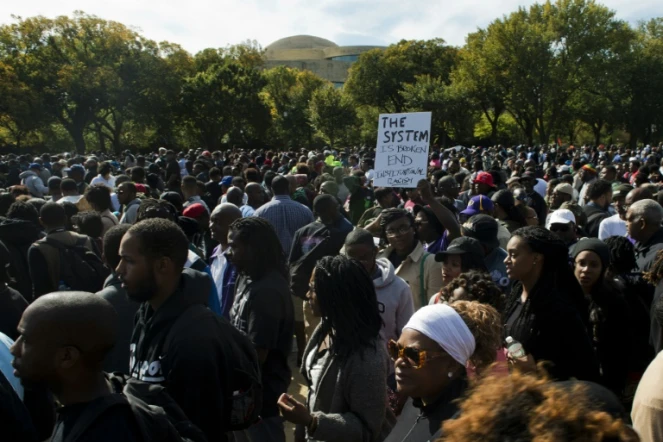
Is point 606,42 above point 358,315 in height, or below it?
above

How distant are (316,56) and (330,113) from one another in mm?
58762

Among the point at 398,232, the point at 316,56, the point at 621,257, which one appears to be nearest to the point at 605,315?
the point at 621,257

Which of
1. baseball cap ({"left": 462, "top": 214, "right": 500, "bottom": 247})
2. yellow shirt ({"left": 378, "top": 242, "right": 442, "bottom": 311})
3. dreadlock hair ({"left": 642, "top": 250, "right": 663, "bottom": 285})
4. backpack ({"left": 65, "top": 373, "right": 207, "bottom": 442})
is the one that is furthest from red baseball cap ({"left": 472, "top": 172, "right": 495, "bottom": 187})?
backpack ({"left": 65, "top": 373, "right": 207, "bottom": 442})

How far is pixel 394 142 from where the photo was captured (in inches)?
282

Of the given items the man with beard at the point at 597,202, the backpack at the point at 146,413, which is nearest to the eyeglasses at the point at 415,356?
the backpack at the point at 146,413

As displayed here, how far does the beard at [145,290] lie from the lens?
110 inches

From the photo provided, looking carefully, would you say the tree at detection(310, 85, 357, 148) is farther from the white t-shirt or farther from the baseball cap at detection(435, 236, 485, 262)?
the baseball cap at detection(435, 236, 485, 262)

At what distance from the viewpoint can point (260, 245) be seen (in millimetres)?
3828

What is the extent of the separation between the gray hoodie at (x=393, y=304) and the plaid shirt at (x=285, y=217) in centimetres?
300

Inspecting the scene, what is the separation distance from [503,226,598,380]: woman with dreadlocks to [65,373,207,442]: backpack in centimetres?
→ 160

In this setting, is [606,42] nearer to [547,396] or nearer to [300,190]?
[300,190]

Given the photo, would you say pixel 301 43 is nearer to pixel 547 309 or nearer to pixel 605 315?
pixel 605 315

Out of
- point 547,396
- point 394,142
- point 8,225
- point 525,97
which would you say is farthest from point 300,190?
point 525,97

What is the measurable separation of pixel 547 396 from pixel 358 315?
1.58 m
